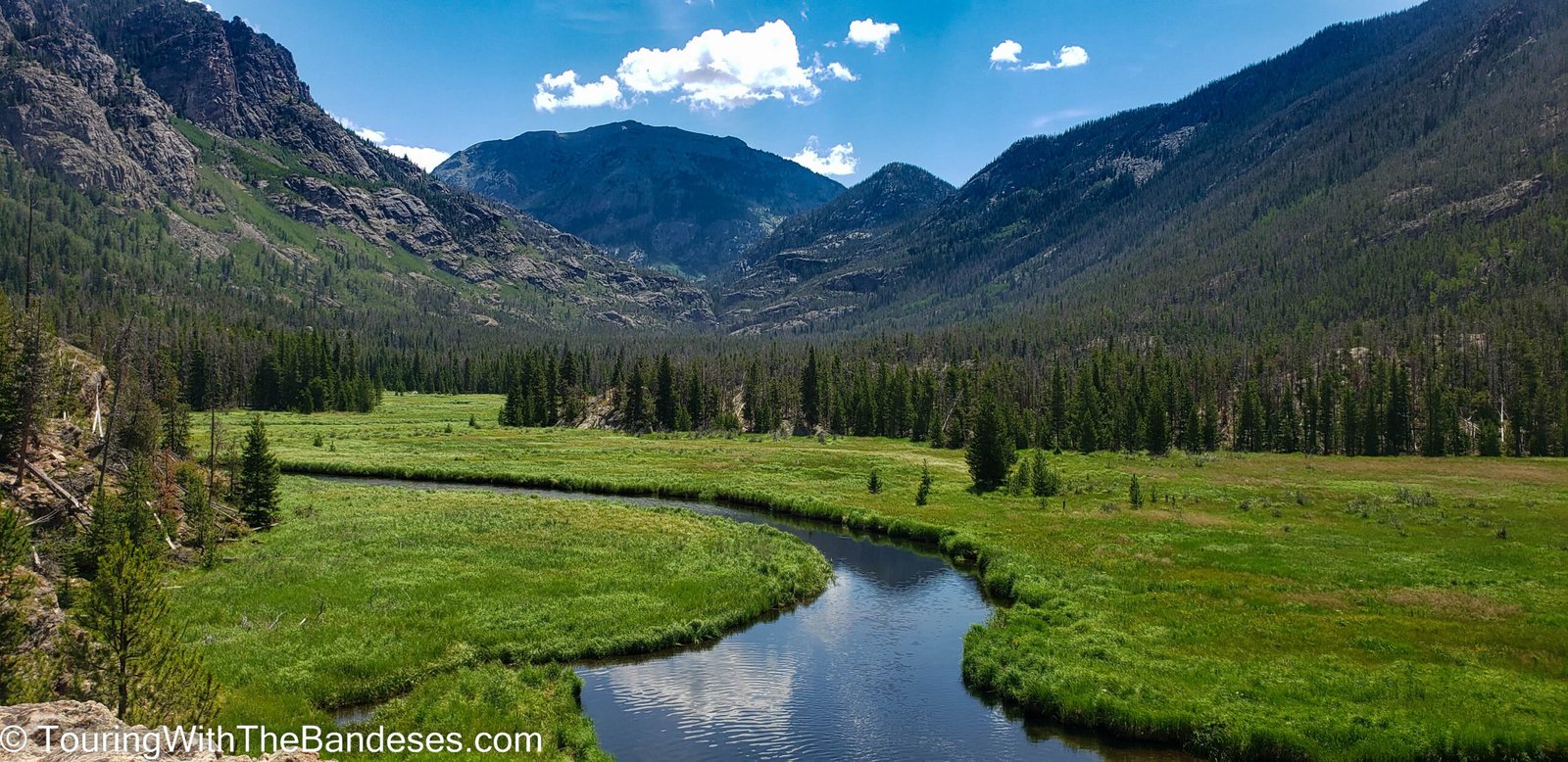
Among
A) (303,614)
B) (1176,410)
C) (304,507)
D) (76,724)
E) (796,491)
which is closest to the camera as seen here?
(76,724)

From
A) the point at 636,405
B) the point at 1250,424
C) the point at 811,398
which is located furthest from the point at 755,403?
the point at 1250,424

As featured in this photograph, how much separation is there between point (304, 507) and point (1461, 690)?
63.7 meters

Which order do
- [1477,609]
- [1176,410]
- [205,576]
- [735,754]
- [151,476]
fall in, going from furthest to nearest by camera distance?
[1176,410]
[151,476]
[205,576]
[1477,609]
[735,754]

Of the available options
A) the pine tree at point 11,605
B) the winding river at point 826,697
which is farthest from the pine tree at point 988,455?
the pine tree at point 11,605

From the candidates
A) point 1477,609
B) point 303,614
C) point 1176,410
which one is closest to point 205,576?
point 303,614

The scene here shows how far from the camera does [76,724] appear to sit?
12.1 meters

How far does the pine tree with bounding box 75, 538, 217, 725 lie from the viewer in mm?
15133

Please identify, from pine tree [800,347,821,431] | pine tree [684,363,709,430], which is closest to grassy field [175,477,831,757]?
pine tree [684,363,709,430]

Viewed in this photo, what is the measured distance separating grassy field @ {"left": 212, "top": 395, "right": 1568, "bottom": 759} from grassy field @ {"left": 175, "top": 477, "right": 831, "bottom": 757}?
45.2 feet

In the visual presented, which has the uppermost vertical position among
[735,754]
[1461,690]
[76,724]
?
[76,724]

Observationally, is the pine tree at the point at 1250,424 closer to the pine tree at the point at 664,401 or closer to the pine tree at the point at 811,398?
the pine tree at the point at 811,398

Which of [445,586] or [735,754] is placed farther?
[445,586]

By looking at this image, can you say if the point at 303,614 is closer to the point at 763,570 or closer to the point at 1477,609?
the point at 763,570

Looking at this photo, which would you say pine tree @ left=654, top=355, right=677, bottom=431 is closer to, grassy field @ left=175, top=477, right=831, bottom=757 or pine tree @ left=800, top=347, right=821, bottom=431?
pine tree @ left=800, top=347, right=821, bottom=431
